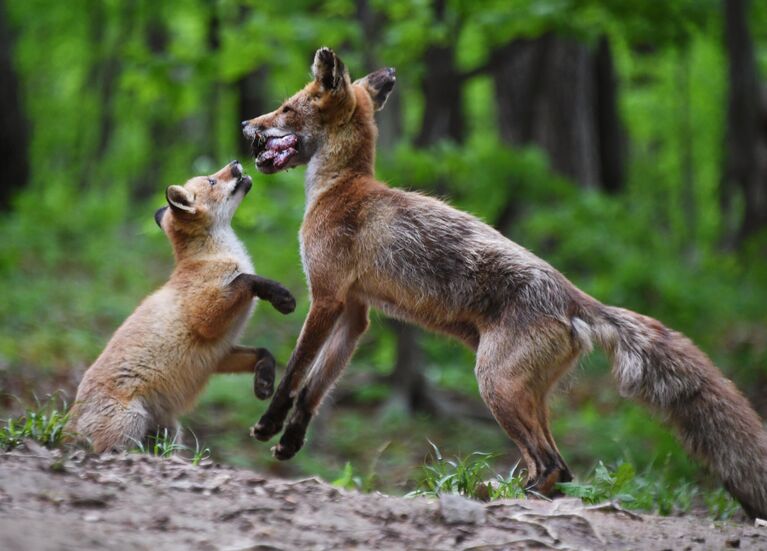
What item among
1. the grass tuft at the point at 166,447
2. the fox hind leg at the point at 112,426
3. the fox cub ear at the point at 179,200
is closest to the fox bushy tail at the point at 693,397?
the grass tuft at the point at 166,447

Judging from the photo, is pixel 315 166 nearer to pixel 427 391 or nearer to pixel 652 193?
pixel 427 391

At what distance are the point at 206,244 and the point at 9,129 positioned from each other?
13213 millimetres

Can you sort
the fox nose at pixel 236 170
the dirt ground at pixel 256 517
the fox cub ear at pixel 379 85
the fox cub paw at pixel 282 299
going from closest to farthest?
the dirt ground at pixel 256 517
the fox cub paw at pixel 282 299
the fox cub ear at pixel 379 85
the fox nose at pixel 236 170

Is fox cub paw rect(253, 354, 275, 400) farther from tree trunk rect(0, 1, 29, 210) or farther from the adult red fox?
tree trunk rect(0, 1, 29, 210)

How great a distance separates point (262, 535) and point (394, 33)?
9.02 metres

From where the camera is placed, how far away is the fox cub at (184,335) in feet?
20.8

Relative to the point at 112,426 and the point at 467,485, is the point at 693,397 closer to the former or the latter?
the point at 467,485

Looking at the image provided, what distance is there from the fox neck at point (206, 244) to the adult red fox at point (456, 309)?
0.91 meters

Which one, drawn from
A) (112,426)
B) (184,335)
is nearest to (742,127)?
(184,335)

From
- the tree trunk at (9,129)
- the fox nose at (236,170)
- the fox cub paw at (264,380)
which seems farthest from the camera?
the tree trunk at (9,129)

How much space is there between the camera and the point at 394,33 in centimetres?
1226

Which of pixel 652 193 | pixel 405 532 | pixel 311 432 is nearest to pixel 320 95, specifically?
pixel 405 532

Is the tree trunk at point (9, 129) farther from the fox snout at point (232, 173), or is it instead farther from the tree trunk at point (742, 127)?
the tree trunk at point (742, 127)

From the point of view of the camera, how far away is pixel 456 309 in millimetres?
6473
